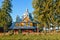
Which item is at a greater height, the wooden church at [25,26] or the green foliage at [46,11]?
the green foliage at [46,11]

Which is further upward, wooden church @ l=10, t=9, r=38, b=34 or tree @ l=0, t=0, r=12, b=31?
tree @ l=0, t=0, r=12, b=31

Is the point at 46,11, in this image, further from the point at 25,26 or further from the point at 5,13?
the point at 5,13

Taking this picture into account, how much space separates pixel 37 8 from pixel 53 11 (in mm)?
5135

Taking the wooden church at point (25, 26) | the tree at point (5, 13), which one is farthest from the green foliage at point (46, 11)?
the tree at point (5, 13)

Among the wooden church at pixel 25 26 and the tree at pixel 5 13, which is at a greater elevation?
the tree at pixel 5 13

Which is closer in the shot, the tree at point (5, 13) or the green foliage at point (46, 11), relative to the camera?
the green foliage at point (46, 11)

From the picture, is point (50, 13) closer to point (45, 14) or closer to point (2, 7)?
point (45, 14)

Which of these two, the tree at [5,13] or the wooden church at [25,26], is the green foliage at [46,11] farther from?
the tree at [5,13]

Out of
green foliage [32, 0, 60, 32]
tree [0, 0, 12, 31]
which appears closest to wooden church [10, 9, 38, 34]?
tree [0, 0, 12, 31]

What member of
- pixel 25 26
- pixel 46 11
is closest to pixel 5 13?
pixel 25 26

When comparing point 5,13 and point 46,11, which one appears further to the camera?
point 5,13

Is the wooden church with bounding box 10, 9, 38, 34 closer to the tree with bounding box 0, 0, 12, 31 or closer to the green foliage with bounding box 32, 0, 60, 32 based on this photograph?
the tree with bounding box 0, 0, 12, 31

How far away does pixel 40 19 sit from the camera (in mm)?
53031

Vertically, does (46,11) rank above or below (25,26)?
above
